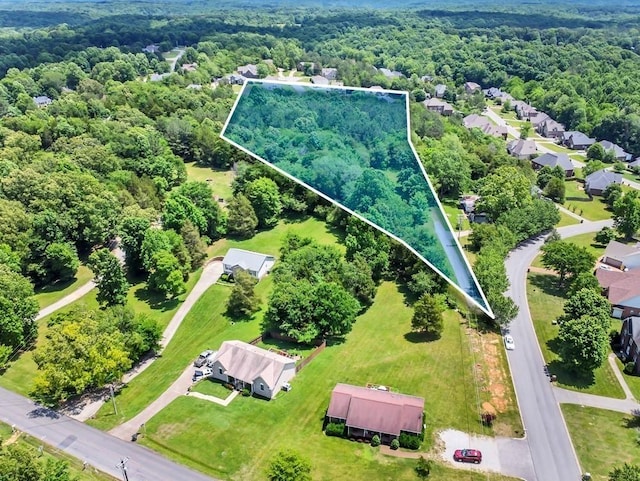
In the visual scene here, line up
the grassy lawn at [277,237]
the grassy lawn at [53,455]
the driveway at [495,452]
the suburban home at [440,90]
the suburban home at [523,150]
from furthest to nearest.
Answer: the suburban home at [440,90]
the suburban home at [523,150]
the grassy lawn at [277,237]
the driveway at [495,452]
the grassy lawn at [53,455]

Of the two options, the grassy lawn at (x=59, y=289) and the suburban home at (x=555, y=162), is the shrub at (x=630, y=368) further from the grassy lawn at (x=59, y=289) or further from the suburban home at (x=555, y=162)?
the grassy lawn at (x=59, y=289)

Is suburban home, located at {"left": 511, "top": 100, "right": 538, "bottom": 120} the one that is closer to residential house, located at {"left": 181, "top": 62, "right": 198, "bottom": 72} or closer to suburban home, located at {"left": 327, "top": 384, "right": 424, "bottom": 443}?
residential house, located at {"left": 181, "top": 62, "right": 198, "bottom": 72}

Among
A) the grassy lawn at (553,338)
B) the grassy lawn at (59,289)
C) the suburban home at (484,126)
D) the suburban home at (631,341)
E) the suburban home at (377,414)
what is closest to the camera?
the suburban home at (377,414)

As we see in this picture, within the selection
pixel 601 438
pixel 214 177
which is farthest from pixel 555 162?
pixel 601 438

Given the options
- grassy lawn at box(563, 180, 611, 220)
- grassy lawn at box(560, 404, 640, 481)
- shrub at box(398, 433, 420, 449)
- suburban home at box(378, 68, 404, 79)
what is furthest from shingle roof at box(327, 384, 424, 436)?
suburban home at box(378, 68, 404, 79)

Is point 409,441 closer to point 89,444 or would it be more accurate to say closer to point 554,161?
point 89,444

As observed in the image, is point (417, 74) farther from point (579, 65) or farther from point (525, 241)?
point (525, 241)

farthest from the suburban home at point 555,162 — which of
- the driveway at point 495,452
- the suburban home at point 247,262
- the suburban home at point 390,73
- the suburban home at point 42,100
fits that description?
the suburban home at point 42,100
